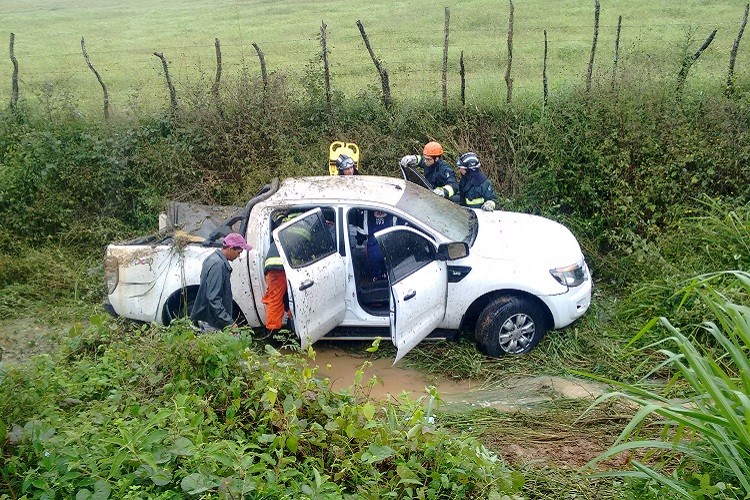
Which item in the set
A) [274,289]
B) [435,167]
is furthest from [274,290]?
[435,167]

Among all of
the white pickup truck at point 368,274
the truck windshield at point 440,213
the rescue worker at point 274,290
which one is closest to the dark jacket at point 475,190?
the truck windshield at point 440,213

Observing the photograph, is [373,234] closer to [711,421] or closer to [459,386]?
[459,386]

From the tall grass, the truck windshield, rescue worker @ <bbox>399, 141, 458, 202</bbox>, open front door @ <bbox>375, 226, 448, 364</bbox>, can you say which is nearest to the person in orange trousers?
open front door @ <bbox>375, 226, 448, 364</bbox>

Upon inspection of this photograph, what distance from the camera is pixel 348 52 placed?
1608 cm

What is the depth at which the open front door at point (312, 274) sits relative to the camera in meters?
6.89

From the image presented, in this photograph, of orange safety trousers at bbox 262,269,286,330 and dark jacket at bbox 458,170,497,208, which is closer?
orange safety trousers at bbox 262,269,286,330

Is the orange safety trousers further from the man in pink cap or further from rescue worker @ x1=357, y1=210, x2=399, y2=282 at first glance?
rescue worker @ x1=357, y1=210, x2=399, y2=282

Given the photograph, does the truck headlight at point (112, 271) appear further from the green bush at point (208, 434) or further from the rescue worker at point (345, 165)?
the rescue worker at point (345, 165)

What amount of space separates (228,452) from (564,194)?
736cm

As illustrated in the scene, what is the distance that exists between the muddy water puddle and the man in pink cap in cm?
106

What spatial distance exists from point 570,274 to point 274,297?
295 centimetres

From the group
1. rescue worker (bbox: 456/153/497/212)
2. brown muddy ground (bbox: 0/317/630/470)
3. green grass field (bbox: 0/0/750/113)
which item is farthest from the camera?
green grass field (bbox: 0/0/750/113)

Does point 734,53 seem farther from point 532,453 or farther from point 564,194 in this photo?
point 532,453

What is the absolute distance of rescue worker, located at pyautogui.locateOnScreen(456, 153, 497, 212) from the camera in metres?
8.87
